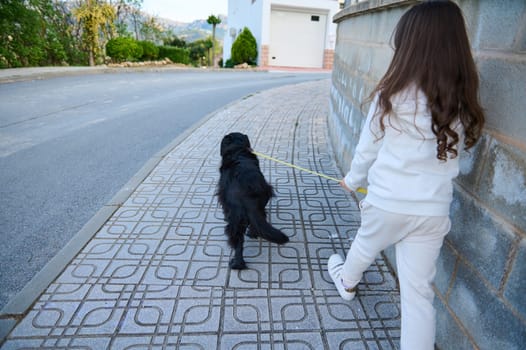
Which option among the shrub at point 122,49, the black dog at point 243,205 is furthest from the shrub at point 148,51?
the black dog at point 243,205

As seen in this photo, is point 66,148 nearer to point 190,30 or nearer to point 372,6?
point 372,6

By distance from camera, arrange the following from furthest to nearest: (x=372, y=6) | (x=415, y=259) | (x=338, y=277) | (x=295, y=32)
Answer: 1. (x=295, y=32)
2. (x=372, y=6)
3. (x=338, y=277)
4. (x=415, y=259)

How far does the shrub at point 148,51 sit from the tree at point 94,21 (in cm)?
233

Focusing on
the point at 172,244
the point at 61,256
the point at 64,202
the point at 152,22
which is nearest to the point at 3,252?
the point at 61,256

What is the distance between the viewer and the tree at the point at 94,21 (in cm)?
1964

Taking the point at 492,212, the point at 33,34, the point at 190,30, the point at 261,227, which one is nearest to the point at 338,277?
the point at 261,227

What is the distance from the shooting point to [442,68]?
179cm

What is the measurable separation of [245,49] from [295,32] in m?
4.39

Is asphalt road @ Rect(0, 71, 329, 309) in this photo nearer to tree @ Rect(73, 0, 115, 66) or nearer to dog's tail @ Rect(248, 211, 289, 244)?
dog's tail @ Rect(248, 211, 289, 244)

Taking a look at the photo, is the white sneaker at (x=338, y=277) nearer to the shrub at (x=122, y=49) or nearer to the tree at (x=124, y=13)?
the shrub at (x=122, y=49)

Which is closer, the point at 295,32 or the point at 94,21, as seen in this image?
the point at 94,21

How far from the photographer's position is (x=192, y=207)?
426cm

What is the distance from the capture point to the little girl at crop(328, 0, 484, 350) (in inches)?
70.4

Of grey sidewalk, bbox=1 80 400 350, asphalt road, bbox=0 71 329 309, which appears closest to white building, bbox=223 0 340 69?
asphalt road, bbox=0 71 329 309
